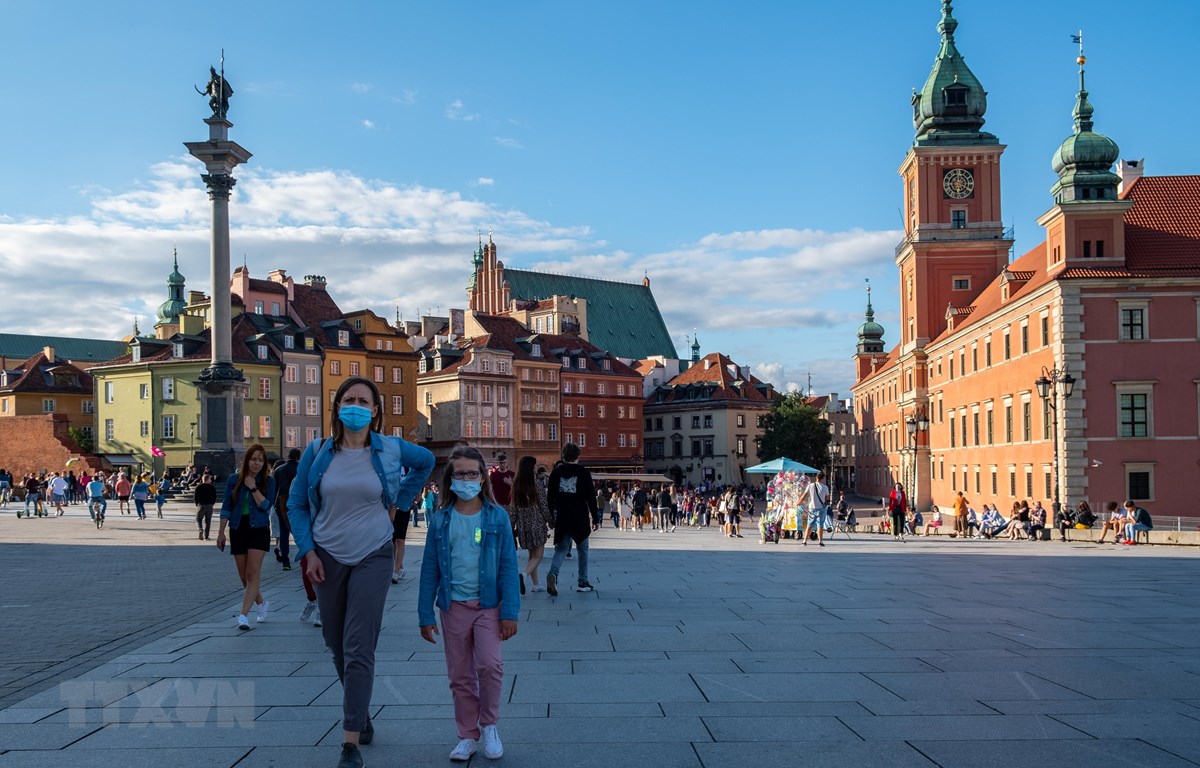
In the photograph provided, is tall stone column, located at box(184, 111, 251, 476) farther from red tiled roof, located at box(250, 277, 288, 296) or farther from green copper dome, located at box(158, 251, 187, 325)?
green copper dome, located at box(158, 251, 187, 325)

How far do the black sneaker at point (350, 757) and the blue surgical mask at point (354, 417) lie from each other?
5.78 ft

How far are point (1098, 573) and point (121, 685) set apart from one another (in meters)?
15.8

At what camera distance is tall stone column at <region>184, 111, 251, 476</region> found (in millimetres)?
38406

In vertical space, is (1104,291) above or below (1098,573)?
above

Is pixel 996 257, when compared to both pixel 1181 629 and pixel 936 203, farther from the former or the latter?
pixel 1181 629

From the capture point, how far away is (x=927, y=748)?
6656 millimetres

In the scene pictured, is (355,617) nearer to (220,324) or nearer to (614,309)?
(220,324)

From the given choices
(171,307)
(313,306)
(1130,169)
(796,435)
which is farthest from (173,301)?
(1130,169)

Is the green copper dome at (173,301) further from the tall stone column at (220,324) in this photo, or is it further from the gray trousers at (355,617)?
the gray trousers at (355,617)

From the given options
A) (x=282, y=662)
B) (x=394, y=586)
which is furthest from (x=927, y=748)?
(x=394, y=586)

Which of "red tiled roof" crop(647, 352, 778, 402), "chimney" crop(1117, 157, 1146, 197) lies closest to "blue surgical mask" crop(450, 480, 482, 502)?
"chimney" crop(1117, 157, 1146, 197)

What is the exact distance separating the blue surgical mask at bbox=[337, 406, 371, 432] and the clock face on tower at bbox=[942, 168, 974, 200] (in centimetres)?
7471

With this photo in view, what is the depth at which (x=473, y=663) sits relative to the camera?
22.4ft

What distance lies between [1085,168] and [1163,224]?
389 centimetres
